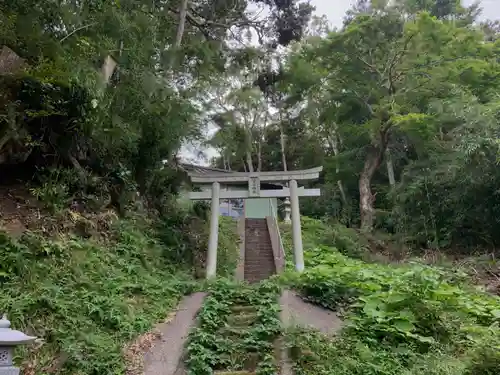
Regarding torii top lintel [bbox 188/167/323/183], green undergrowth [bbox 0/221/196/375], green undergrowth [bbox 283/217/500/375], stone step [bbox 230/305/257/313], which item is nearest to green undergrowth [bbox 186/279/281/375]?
stone step [bbox 230/305/257/313]

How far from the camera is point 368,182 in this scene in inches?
582

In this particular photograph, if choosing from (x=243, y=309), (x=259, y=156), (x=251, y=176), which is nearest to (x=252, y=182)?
(x=251, y=176)

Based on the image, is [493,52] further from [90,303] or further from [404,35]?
[90,303]

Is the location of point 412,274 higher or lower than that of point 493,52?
lower

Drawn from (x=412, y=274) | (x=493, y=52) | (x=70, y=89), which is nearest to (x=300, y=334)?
(x=412, y=274)

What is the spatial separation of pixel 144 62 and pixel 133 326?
4.79 meters

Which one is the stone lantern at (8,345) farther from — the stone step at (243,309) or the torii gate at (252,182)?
the torii gate at (252,182)

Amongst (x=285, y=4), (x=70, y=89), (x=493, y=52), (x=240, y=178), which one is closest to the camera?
(x=70, y=89)

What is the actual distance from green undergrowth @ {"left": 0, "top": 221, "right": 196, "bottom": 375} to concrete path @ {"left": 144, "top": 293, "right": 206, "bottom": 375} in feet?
0.71

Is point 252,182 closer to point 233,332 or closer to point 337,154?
point 233,332

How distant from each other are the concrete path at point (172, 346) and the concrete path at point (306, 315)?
1210mm

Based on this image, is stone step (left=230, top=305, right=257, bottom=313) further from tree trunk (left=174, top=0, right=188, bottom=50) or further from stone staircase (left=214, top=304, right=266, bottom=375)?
tree trunk (left=174, top=0, right=188, bottom=50)

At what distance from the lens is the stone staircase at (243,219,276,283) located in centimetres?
1055

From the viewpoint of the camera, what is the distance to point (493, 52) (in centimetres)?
1362
